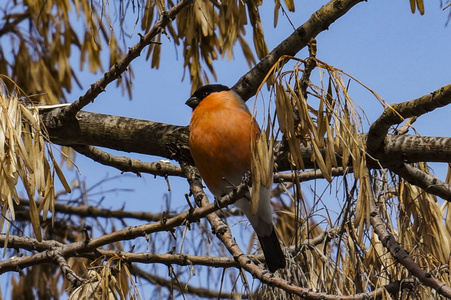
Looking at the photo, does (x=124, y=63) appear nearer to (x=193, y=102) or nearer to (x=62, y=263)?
(x=62, y=263)

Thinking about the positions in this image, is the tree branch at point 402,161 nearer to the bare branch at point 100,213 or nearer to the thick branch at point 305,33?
the thick branch at point 305,33

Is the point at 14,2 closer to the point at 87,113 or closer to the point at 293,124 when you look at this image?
the point at 87,113

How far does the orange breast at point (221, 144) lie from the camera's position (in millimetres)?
2361

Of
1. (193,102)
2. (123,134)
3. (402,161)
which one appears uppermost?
(193,102)

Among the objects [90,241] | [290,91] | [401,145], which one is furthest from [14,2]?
[290,91]

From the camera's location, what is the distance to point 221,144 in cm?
237

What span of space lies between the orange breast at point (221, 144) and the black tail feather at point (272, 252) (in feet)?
0.79

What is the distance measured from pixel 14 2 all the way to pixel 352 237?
2310 millimetres

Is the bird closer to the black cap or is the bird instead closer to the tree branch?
the black cap

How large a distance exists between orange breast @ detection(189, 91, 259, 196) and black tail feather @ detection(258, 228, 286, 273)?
0.79ft

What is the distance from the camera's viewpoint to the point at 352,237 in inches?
72.4

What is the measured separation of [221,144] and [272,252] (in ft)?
1.48

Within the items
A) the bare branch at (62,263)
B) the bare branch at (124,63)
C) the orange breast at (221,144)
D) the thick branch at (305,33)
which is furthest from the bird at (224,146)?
the bare branch at (62,263)

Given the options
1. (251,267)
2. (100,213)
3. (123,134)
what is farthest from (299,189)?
(100,213)
